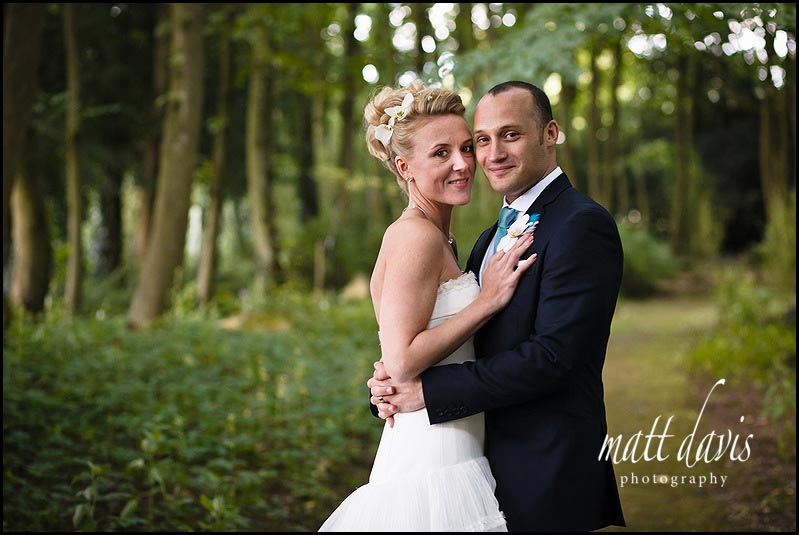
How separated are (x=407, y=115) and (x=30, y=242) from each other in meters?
10.2

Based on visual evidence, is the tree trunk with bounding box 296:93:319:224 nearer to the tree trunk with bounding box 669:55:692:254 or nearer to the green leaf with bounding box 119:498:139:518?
the tree trunk with bounding box 669:55:692:254

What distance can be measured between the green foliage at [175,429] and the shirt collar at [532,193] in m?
2.69

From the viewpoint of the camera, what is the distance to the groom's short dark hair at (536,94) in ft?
8.94

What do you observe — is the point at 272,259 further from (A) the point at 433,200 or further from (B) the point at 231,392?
(A) the point at 433,200

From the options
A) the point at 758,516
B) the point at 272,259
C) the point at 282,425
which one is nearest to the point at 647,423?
the point at 758,516

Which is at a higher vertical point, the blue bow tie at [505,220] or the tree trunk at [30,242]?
the tree trunk at [30,242]

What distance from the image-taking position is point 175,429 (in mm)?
A: 6016

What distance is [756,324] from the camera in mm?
10477

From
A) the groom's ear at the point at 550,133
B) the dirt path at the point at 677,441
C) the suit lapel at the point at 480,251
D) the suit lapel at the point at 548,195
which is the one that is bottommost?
the dirt path at the point at 677,441

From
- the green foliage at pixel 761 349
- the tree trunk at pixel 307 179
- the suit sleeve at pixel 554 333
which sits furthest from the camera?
the tree trunk at pixel 307 179

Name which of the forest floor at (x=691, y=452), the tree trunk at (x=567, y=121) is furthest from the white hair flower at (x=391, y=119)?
the tree trunk at (x=567, y=121)

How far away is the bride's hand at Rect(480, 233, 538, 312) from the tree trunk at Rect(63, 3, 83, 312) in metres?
10.3

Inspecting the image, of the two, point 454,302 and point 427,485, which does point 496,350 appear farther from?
point 427,485

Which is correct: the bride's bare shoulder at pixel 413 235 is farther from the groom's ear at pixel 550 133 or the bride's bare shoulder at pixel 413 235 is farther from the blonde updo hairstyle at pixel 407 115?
the groom's ear at pixel 550 133
